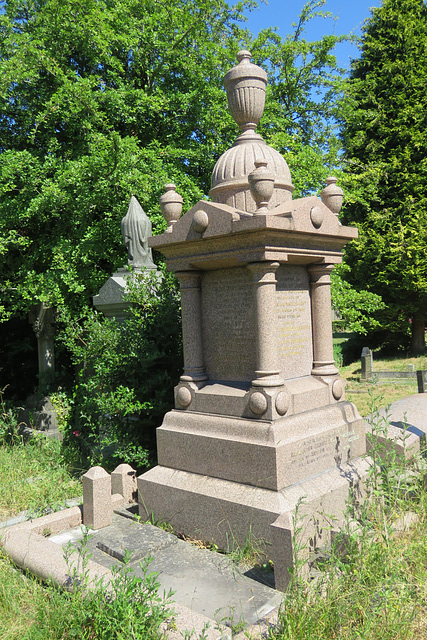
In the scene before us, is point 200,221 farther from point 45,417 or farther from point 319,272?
point 45,417

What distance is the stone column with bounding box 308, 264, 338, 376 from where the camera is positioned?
496 cm

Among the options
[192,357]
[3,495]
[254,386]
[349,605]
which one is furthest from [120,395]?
[349,605]

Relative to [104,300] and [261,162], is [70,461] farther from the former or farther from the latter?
[261,162]

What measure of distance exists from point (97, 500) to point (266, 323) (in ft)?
7.80

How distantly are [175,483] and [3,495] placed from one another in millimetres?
2322

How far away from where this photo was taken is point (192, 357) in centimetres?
499

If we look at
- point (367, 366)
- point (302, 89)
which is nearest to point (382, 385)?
point (367, 366)

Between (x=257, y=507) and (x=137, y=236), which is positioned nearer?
(x=257, y=507)

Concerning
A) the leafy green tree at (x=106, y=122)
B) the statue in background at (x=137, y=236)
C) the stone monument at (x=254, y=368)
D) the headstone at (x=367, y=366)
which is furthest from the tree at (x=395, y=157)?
the stone monument at (x=254, y=368)

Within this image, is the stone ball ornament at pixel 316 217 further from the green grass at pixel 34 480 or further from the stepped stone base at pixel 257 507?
the green grass at pixel 34 480

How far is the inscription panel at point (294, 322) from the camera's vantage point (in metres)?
4.66

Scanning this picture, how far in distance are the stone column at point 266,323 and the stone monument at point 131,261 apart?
9.50 ft

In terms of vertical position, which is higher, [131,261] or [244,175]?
[244,175]

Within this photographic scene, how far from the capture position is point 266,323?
4.21 m
